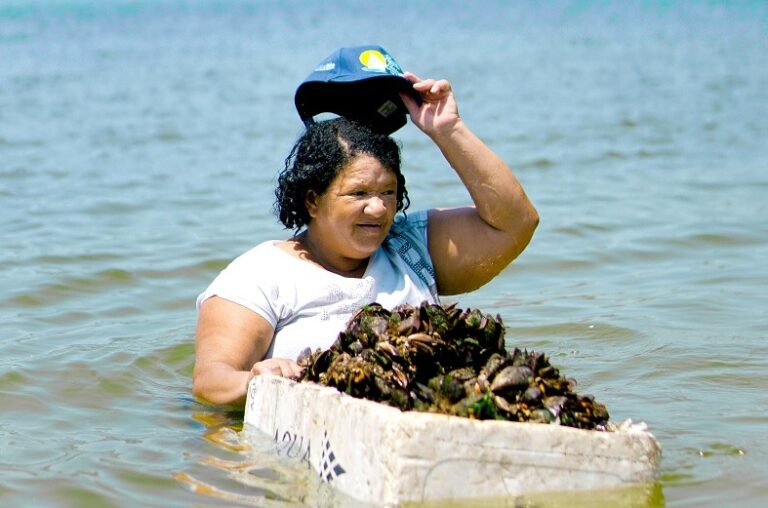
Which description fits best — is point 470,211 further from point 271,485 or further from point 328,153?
point 271,485

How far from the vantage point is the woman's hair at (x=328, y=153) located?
16.8ft

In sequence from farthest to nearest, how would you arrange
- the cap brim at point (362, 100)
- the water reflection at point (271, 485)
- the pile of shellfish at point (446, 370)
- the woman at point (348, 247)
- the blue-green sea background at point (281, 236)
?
the cap brim at point (362, 100) < the woman at point (348, 247) < the blue-green sea background at point (281, 236) < the pile of shellfish at point (446, 370) < the water reflection at point (271, 485)

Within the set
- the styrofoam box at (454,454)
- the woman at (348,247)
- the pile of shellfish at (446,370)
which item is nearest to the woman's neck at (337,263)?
the woman at (348,247)

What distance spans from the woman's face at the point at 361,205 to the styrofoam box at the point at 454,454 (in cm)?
122

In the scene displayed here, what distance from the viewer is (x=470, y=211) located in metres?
5.39

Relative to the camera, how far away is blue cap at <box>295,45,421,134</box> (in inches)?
202

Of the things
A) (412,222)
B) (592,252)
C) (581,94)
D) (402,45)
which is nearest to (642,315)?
(592,252)

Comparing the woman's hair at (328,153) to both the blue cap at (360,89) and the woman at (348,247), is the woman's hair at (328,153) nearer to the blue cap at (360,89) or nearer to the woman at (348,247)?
the woman at (348,247)

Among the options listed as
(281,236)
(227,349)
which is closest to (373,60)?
(227,349)

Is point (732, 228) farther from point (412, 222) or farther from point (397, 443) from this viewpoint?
point (397, 443)

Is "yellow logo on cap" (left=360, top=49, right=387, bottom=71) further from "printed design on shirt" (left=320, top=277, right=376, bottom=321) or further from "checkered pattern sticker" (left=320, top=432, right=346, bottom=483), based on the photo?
"checkered pattern sticker" (left=320, top=432, right=346, bottom=483)

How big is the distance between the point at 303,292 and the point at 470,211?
836 millimetres

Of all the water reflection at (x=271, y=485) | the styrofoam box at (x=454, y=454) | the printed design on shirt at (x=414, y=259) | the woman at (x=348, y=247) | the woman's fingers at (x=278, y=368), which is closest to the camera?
the styrofoam box at (x=454, y=454)

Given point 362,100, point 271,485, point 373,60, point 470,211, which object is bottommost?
point 271,485
